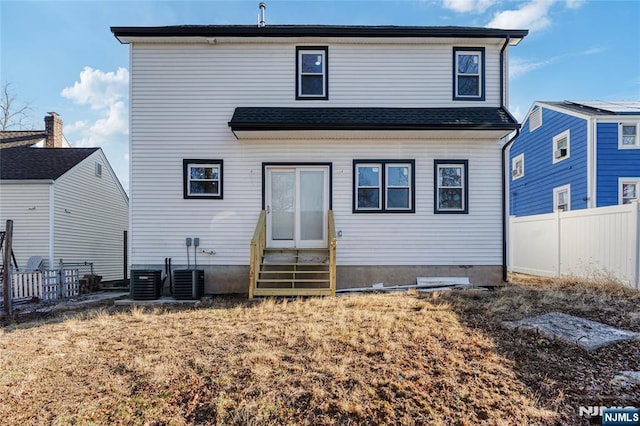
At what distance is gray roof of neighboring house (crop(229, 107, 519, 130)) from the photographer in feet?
25.2

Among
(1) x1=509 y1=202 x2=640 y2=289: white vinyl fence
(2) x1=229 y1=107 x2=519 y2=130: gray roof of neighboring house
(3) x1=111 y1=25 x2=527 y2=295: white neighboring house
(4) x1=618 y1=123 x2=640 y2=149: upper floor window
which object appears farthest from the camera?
(4) x1=618 y1=123 x2=640 y2=149: upper floor window

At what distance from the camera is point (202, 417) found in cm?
290

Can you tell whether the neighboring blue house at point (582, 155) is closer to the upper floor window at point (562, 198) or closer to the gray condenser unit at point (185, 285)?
the upper floor window at point (562, 198)

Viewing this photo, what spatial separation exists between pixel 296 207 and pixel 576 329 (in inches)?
233

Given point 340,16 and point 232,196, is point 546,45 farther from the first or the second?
point 232,196

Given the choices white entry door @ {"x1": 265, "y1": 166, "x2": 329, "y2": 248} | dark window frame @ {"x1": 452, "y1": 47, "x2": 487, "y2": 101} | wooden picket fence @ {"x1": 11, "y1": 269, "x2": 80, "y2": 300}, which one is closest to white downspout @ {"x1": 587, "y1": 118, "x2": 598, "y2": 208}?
dark window frame @ {"x1": 452, "y1": 47, "x2": 487, "y2": 101}

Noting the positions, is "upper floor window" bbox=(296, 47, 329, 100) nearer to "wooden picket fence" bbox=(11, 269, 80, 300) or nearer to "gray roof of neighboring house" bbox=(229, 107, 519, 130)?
"gray roof of neighboring house" bbox=(229, 107, 519, 130)

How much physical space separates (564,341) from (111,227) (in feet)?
54.3

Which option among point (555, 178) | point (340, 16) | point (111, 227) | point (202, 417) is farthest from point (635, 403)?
point (111, 227)

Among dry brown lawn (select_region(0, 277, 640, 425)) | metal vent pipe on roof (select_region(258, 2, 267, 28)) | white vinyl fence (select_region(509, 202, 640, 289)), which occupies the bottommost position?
dry brown lawn (select_region(0, 277, 640, 425))

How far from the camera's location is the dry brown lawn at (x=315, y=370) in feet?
9.59

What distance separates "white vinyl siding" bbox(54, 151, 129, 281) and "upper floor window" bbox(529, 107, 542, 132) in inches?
766

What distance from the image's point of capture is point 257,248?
749 centimetres

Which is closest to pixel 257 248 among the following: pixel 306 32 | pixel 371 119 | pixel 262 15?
pixel 371 119
